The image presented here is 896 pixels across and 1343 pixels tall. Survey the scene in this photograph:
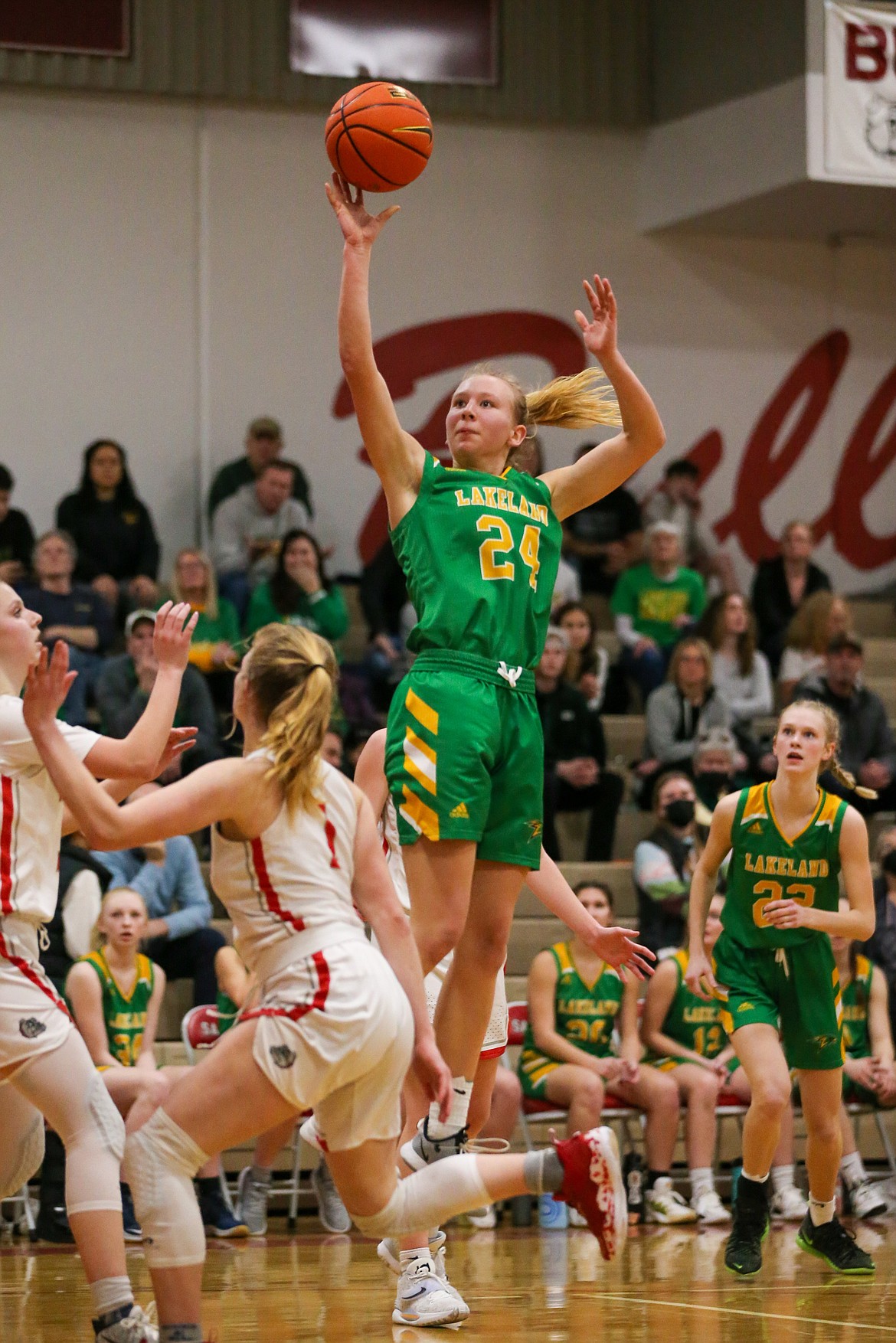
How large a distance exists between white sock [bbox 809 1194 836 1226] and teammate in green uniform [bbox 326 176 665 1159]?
80.2 inches

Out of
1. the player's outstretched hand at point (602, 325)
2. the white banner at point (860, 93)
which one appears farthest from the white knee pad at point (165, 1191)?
the white banner at point (860, 93)

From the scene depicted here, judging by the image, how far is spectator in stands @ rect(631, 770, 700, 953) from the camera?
31.8 ft

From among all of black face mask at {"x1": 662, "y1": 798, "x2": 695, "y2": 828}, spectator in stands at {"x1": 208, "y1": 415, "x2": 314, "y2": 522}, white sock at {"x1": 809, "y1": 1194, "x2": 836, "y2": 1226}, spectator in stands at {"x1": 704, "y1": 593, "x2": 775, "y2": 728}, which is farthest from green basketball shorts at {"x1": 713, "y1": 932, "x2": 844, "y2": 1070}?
spectator in stands at {"x1": 208, "y1": 415, "x2": 314, "y2": 522}

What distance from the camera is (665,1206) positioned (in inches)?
332

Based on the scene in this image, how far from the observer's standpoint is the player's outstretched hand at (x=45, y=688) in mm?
3971

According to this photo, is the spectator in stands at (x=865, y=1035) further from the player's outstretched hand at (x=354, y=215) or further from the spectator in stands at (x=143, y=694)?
the player's outstretched hand at (x=354, y=215)

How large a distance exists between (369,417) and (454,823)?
3.49 feet

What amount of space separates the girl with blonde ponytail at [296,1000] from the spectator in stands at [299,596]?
Answer: 7232 mm

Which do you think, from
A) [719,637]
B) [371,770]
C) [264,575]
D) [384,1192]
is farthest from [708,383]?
[384,1192]

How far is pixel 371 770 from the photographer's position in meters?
5.20

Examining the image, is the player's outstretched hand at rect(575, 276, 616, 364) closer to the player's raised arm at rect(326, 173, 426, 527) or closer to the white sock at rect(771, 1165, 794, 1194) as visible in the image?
the player's raised arm at rect(326, 173, 426, 527)

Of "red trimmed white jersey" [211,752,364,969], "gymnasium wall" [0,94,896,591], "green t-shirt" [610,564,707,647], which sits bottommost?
"red trimmed white jersey" [211,752,364,969]

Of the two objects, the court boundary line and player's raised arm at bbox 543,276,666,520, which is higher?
player's raised arm at bbox 543,276,666,520

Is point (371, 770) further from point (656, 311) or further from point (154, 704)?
point (656, 311)
